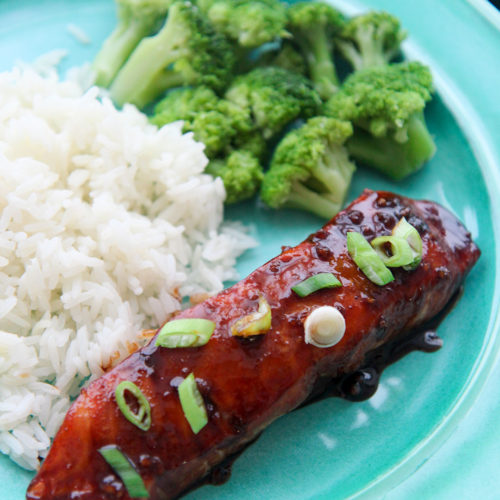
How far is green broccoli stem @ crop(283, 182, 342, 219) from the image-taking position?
459cm

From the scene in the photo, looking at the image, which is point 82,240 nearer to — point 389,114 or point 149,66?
point 149,66

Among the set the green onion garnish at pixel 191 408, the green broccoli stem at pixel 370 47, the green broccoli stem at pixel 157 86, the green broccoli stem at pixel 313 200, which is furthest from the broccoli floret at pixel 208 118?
the green onion garnish at pixel 191 408

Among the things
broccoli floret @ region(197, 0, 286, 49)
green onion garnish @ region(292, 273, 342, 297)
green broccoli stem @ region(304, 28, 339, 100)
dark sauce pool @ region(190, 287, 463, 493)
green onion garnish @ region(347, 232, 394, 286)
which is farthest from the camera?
green broccoli stem @ region(304, 28, 339, 100)

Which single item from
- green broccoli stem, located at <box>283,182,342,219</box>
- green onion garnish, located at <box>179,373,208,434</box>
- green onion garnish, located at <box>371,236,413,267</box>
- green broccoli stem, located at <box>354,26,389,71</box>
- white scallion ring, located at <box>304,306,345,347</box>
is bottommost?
green onion garnish, located at <box>179,373,208,434</box>

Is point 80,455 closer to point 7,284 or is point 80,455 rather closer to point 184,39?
point 7,284

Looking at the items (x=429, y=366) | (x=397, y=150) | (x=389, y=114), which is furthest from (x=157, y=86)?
(x=429, y=366)

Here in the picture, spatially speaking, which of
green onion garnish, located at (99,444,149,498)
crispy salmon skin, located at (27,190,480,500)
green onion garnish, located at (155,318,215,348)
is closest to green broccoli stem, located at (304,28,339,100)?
crispy salmon skin, located at (27,190,480,500)

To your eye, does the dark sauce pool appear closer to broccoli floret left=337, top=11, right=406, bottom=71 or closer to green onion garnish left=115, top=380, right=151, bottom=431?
green onion garnish left=115, top=380, right=151, bottom=431

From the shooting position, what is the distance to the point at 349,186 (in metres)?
4.80

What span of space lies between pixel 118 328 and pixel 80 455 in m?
0.93

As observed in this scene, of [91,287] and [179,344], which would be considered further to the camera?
[91,287]

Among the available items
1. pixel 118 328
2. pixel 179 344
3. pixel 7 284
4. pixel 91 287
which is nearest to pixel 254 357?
pixel 179 344

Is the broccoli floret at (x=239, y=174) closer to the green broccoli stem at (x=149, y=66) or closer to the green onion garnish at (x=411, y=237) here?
the green broccoli stem at (x=149, y=66)

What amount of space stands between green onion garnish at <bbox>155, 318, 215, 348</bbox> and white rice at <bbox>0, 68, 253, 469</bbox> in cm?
62
